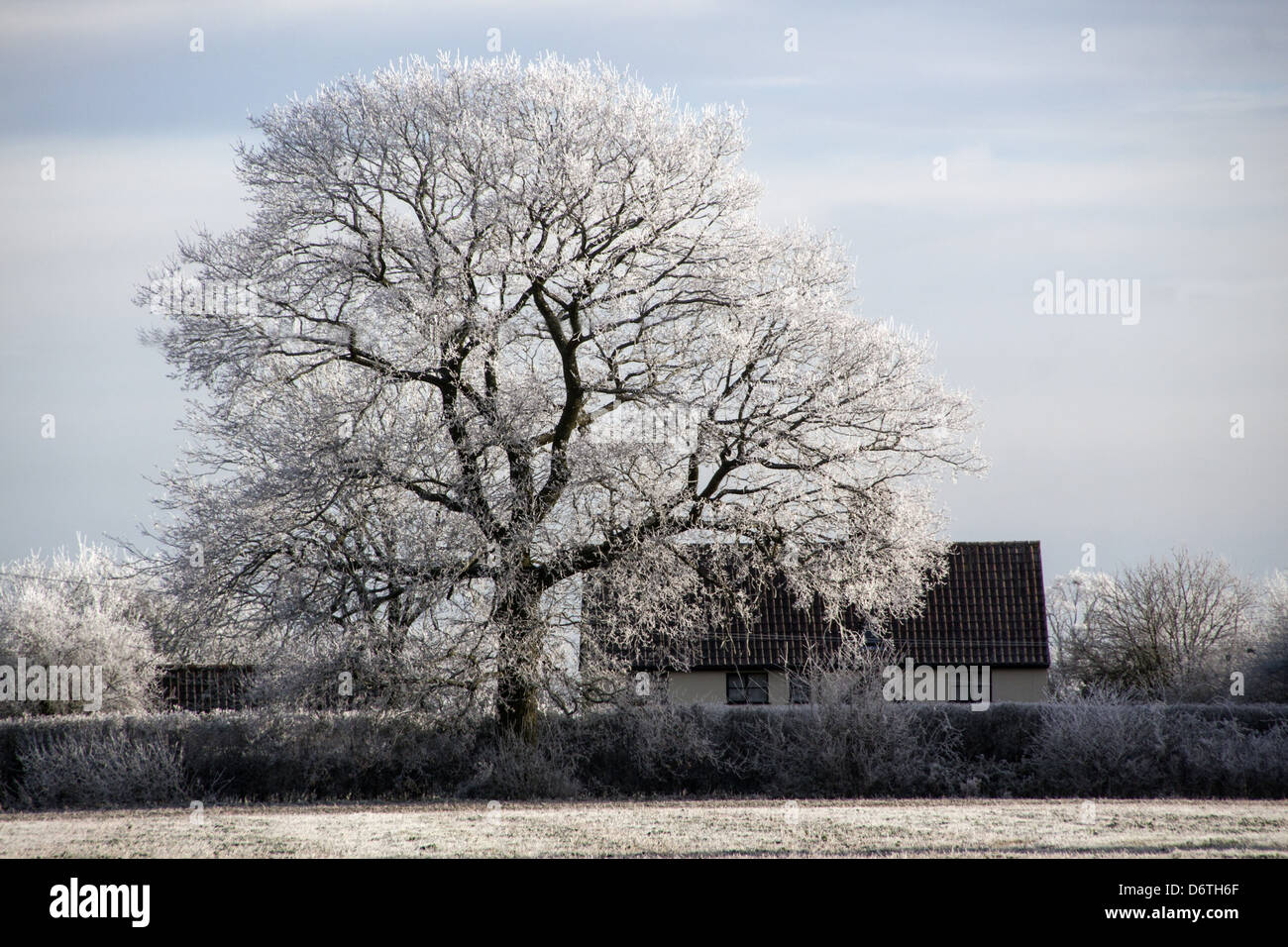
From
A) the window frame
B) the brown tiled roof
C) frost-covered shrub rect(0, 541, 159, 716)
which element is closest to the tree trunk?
the brown tiled roof

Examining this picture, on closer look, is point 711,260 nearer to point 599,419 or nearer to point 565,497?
point 599,419

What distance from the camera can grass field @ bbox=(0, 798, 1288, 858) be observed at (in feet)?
42.0

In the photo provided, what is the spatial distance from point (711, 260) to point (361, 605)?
25.6ft

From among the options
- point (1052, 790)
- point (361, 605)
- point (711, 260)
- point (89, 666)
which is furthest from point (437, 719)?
point (89, 666)

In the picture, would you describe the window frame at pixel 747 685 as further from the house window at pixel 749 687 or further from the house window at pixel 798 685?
the house window at pixel 798 685

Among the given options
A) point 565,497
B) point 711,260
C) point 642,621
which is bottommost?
point 642,621

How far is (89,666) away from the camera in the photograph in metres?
31.6

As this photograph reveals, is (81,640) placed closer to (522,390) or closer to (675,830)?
(522,390)

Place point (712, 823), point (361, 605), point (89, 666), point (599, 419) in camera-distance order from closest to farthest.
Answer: point (712, 823)
point (361, 605)
point (599, 419)
point (89, 666)

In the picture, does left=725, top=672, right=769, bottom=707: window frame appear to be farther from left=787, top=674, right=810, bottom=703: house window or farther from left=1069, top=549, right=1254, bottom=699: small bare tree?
left=1069, top=549, right=1254, bottom=699: small bare tree

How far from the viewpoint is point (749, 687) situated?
31.6m

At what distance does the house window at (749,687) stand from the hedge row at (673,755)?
9.70 meters

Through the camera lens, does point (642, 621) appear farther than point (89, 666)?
No
